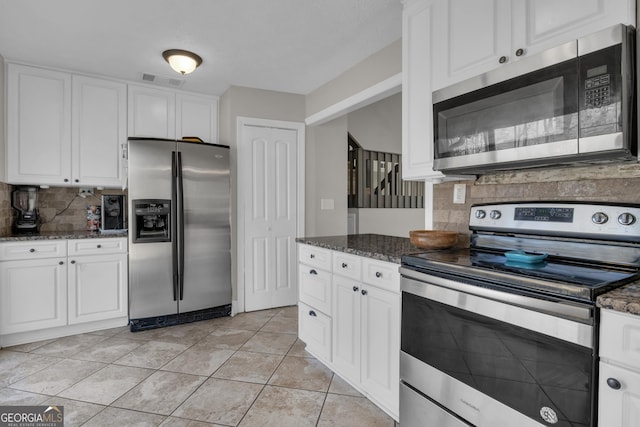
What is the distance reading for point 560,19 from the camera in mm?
1306

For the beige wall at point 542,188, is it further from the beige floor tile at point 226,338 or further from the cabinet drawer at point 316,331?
the beige floor tile at point 226,338

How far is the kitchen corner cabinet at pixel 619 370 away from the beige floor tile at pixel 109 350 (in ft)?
9.62

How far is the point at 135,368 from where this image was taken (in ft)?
7.96

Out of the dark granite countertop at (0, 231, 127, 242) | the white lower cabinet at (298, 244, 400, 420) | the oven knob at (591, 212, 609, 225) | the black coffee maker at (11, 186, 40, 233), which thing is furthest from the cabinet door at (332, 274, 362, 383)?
the black coffee maker at (11, 186, 40, 233)

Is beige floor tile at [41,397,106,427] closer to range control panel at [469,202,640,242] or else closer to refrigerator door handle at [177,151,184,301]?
refrigerator door handle at [177,151,184,301]

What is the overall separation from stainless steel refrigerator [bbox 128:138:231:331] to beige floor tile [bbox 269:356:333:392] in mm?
1313

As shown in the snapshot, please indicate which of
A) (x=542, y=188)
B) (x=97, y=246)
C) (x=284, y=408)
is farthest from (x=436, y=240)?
(x=97, y=246)

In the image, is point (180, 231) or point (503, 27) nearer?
point (503, 27)

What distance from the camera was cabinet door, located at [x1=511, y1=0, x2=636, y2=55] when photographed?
1158 millimetres

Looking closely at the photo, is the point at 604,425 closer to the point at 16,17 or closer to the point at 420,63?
the point at 420,63

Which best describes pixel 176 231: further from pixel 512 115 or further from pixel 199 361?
pixel 512 115

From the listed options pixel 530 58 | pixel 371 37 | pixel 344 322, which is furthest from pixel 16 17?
pixel 530 58

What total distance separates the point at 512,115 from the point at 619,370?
39.2 inches

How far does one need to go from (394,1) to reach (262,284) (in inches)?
116
